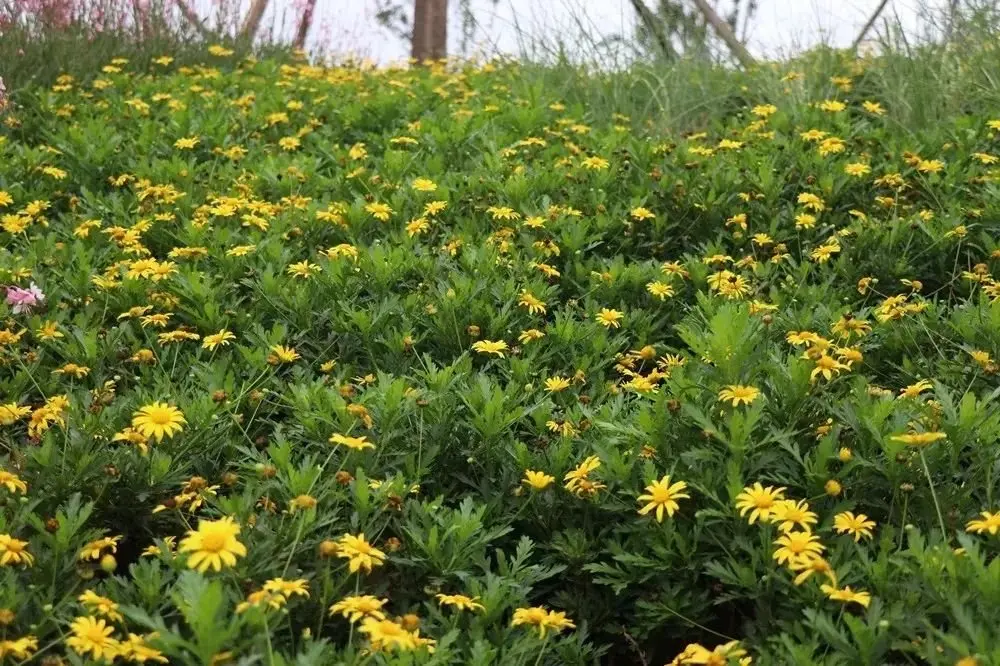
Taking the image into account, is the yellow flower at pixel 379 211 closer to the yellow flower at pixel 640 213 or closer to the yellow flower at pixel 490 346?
the yellow flower at pixel 640 213

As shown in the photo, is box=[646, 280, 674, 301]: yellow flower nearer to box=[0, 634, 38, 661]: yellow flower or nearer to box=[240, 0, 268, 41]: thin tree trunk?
box=[0, 634, 38, 661]: yellow flower

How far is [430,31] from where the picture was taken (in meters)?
9.10

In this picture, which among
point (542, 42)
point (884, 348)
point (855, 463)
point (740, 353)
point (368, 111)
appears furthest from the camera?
point (542, 42)

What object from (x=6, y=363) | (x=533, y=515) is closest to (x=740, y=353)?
(x=533, y=515)

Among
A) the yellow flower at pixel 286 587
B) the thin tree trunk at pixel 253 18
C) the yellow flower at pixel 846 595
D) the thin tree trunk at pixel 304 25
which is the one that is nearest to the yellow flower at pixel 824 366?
the yellow flower at pixel 846 595

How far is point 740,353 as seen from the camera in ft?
7.02

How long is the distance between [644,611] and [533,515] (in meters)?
0.32

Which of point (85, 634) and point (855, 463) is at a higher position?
point (855, 463)

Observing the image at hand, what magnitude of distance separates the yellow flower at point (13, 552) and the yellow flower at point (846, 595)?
139 cm

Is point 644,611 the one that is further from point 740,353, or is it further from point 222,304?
point 222,304

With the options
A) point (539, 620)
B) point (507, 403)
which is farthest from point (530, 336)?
point (539, 620)

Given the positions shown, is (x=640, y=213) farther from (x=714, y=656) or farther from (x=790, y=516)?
(x=714, y=656)

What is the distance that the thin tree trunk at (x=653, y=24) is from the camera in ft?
21.5

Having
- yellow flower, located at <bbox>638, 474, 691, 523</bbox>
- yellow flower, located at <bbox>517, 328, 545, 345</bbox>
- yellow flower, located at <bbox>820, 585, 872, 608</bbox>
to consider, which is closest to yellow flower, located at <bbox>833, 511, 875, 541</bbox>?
yellow flower, located at <bbox>820, 585, 872, 608</bbox>
